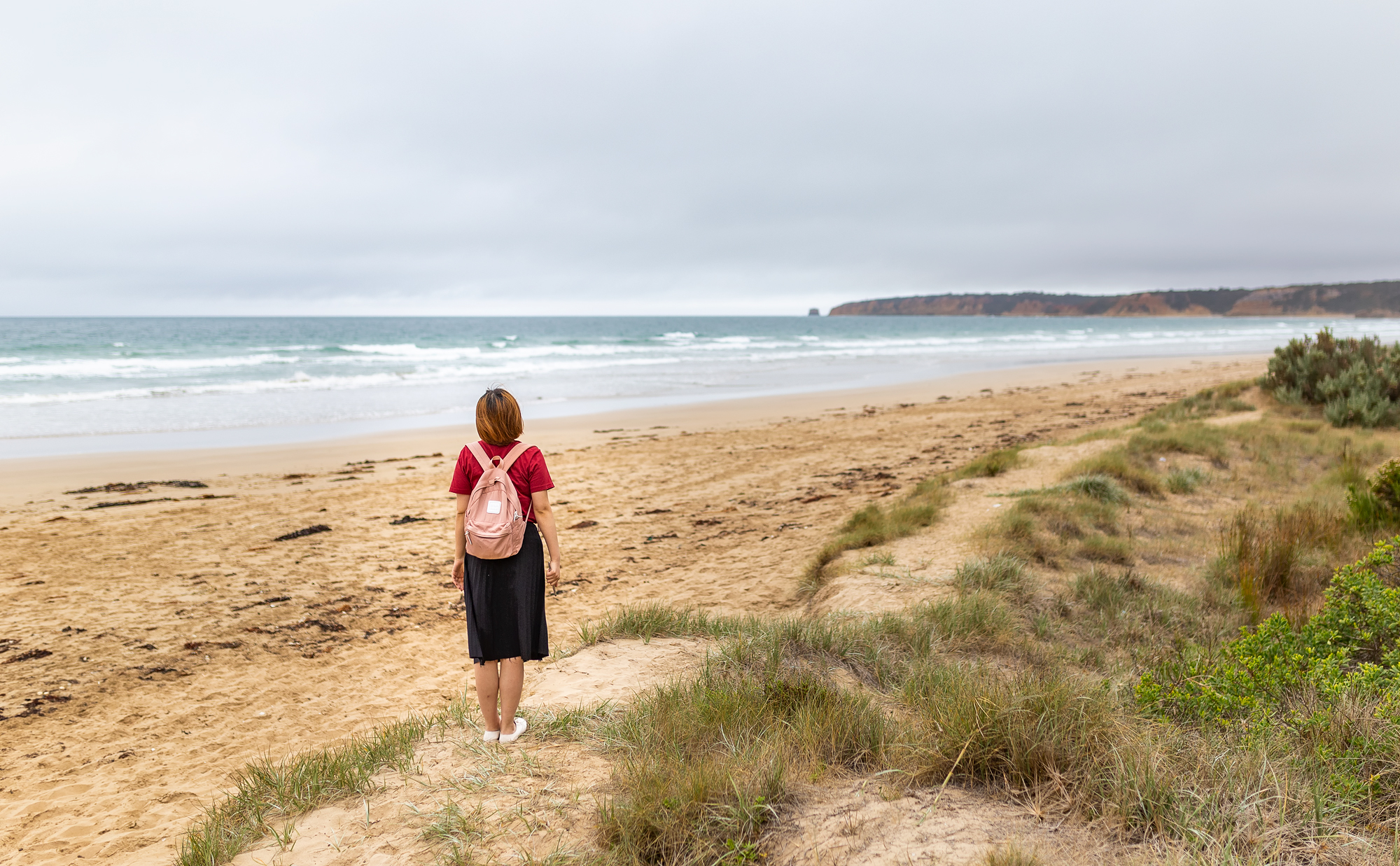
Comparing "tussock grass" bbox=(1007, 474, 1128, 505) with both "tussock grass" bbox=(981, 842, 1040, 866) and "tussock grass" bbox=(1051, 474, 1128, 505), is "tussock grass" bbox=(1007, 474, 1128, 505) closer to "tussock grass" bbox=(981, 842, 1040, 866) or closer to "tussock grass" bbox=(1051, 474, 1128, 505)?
"tussock grass" bbox=(1051, 474, 1128, 505)

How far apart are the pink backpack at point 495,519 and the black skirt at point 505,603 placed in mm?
102

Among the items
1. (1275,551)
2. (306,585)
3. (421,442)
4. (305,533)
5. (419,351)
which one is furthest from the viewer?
(419,351)

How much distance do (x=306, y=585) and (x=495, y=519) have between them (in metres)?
4.33

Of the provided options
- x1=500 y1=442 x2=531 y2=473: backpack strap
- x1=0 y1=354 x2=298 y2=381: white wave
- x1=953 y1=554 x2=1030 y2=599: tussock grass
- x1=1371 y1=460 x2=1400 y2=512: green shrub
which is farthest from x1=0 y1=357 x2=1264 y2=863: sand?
x1=0 y1=354 x2=298 y2=381: white wave

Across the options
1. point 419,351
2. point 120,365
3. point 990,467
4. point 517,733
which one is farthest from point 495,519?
point 419,351

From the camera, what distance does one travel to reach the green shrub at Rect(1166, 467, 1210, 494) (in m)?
8.35

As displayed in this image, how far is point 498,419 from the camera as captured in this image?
3412mm

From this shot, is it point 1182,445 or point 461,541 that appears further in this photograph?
point 1182,445

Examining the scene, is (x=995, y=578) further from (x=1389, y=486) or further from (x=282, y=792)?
(x=282, y=792)

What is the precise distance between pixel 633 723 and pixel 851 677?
1263 millimetres

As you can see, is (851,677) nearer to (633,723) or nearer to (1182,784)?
(633,723)

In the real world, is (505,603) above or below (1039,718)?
above

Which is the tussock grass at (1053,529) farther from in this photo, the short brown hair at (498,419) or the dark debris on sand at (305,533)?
the dark debris on sand at (305,533)

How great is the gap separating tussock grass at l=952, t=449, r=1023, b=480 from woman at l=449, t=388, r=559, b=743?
6.81 metres
